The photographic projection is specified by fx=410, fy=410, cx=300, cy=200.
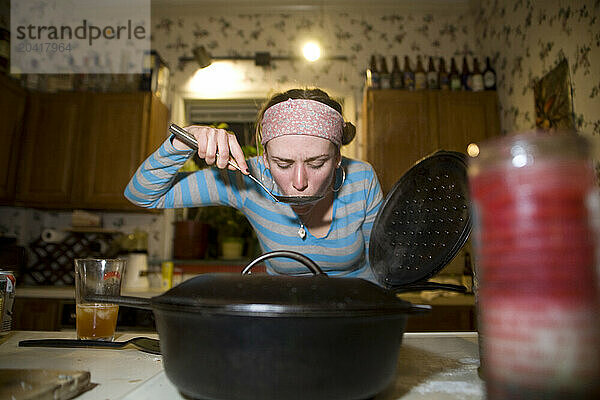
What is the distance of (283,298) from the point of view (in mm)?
367

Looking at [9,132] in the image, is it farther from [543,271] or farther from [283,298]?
[543,271]

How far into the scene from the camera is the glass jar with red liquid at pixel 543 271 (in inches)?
9.5

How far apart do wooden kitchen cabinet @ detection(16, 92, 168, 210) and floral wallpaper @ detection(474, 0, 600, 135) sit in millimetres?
2257

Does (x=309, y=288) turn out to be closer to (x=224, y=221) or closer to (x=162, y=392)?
(x=162, y=392)

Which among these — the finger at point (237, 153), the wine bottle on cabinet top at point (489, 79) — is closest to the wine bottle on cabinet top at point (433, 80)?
the wine bottle on cabinet top at point (489, 79)

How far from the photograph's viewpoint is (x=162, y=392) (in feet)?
1.52

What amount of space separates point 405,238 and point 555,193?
0.49m

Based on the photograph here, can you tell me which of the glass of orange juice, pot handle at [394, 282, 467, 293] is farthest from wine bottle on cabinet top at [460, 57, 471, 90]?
the glass of orange juice

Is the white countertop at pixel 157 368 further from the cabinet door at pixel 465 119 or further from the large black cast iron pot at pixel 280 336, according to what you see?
the cabinet door at pixel 465 119

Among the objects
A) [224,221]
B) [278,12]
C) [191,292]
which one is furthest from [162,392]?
[278,12]

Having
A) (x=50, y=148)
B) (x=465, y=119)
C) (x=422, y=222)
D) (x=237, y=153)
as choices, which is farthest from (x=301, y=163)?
(x=50, y=148)

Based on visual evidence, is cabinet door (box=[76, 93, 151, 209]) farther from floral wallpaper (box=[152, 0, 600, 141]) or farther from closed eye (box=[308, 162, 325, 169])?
closed eye (box=[308, 162, 325, 169])

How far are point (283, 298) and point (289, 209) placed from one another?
2.27 feet

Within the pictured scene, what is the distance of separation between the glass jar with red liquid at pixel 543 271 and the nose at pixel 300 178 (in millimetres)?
635
